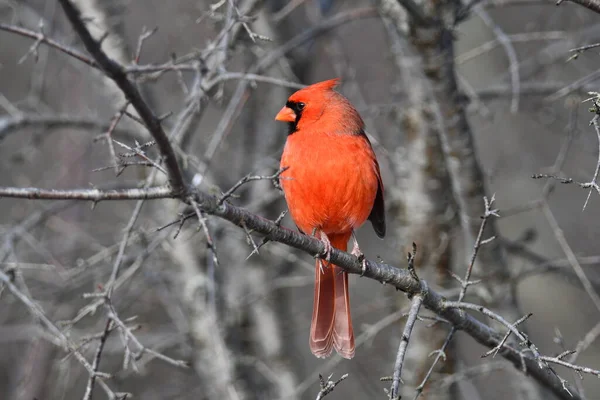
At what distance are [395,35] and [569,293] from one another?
3.40 metres

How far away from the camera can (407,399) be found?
4668mm

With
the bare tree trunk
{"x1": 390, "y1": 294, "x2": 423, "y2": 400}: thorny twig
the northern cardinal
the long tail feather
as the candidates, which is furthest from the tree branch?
the bare tree trunk

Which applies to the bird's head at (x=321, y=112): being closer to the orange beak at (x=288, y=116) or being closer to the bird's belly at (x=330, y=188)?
the orange beak at (x=288, y=116)

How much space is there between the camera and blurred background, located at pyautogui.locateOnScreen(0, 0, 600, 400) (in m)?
3.88

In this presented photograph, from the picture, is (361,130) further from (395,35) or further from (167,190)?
(167,190)

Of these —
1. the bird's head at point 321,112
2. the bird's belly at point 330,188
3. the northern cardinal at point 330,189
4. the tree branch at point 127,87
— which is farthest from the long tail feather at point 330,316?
the tree branch at point 127,87

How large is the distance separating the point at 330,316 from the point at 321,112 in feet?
3.35

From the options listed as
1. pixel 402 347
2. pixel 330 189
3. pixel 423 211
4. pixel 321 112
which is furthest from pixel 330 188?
pixel 423 211

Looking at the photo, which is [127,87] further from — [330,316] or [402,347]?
[330,316]

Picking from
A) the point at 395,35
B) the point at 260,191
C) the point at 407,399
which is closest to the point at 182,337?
A: the point at 260,191

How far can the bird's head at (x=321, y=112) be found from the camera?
142 inches

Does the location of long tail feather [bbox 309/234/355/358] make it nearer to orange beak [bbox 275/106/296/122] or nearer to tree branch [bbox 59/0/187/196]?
orange beak [bbox 275/106/296/122]

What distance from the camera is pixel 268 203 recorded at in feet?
18.1

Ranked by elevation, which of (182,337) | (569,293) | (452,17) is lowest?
(569,293)
